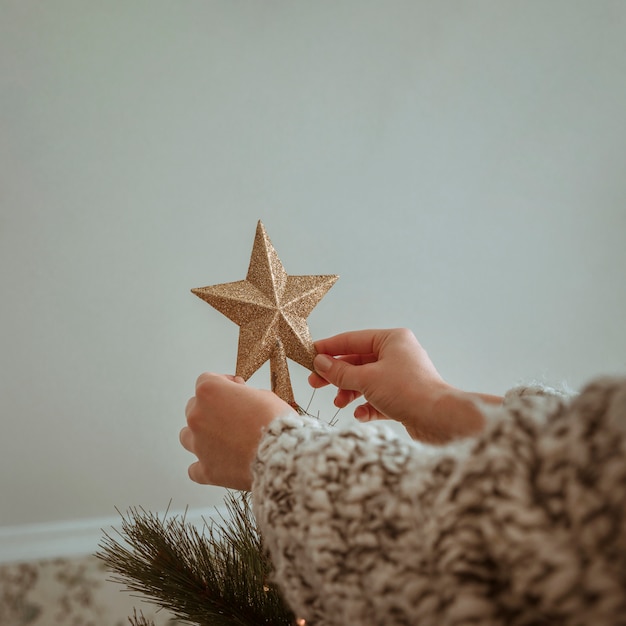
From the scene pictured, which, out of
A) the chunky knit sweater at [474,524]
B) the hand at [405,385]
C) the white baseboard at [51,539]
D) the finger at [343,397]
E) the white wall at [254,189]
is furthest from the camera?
the white baseboard at [51,539]

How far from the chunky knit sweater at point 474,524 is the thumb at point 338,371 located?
0.30 metres

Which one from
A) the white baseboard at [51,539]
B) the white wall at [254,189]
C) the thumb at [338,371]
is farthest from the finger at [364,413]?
the white baseboard at [51,539]

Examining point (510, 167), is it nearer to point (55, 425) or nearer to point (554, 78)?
point (554, 78)

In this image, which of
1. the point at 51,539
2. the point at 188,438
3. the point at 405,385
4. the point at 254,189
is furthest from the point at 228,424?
the point at 51,539

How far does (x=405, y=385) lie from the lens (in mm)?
588

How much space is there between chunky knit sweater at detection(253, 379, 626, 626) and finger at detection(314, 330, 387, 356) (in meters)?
0.34

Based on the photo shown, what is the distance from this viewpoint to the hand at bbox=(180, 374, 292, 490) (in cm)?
45

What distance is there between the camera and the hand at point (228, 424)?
45cm

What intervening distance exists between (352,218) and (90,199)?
20.8 inches

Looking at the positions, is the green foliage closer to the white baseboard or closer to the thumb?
the thumb

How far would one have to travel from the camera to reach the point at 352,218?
1.06m

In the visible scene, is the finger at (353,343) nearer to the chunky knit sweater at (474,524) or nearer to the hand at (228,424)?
the hand at (228,424)

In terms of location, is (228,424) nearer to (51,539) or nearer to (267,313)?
(267,313)

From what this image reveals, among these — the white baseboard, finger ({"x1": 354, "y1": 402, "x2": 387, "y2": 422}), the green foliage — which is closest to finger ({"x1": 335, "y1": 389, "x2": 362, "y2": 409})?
finger ({"x1": 354, "y1": 402, "x2": 387, "y2": 422})
